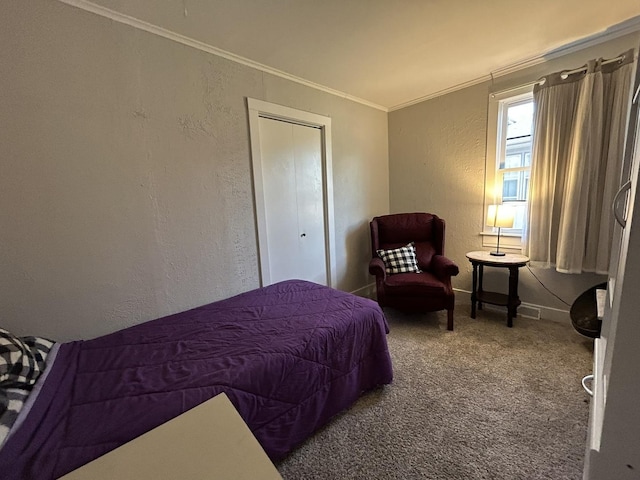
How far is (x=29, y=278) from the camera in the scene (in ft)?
4.80

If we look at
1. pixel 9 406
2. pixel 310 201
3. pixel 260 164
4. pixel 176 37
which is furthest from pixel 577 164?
pixel 9 406

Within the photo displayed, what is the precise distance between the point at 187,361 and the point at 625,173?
7.75 ft

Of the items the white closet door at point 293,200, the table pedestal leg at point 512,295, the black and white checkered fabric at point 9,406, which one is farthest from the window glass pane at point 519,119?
the black and white checkered fabric at point 9,406

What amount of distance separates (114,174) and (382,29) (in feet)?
6.80

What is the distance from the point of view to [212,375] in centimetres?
118

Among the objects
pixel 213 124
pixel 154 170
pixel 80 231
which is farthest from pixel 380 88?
pixel 80 231

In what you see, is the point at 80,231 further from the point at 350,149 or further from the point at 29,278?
the point at 350,149

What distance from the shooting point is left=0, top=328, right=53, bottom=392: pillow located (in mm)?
1021

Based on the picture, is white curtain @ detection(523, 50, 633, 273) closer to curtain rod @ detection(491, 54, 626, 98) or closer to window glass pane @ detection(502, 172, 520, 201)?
curtain rod @ detection(491, 54, 626, 98)

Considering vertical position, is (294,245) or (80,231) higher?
(80,231)

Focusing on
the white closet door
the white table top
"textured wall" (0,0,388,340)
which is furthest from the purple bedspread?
the white table top

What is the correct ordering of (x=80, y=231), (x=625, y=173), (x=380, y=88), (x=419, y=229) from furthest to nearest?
(x=419, y=229) → (x=380, y=88) → (x=80, y=231) → (x=625, y=173)

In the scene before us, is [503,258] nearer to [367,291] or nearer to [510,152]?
[510,152]

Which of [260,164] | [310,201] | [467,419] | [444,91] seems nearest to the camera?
[467,419]
